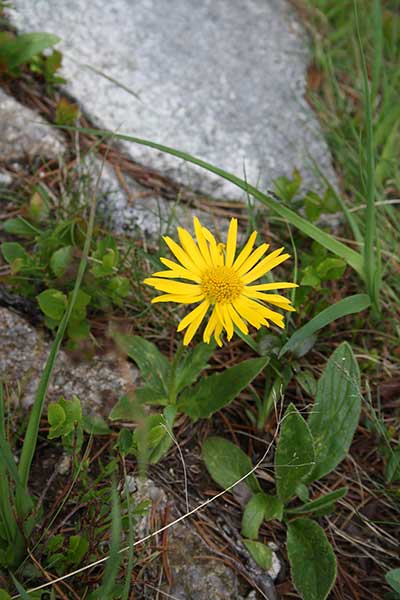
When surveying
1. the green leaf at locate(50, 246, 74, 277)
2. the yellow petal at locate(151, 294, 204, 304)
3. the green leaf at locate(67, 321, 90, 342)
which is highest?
the yellow petal at locate(151, 294, 204, 304)

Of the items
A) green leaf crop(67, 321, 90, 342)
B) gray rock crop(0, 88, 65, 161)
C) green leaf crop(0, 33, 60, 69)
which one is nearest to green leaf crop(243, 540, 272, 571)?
green leaf crop(67, 321, 90, 342)

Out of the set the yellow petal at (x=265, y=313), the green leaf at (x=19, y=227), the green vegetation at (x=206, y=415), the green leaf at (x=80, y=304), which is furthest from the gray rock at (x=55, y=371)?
the yellow petal at (x=265, y=313)

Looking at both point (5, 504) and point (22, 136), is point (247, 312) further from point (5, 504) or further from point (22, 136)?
point (22, 136)

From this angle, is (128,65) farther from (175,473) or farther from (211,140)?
(175,473)

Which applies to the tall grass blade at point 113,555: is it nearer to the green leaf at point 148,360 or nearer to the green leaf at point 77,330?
the green leaf at point 148,360

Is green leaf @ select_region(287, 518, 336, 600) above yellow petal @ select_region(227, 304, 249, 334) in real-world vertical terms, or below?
below

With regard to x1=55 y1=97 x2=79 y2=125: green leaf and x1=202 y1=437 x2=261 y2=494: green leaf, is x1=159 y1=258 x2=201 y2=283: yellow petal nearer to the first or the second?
x1=202 y1=437 x2=261 y2=494: green leaf
